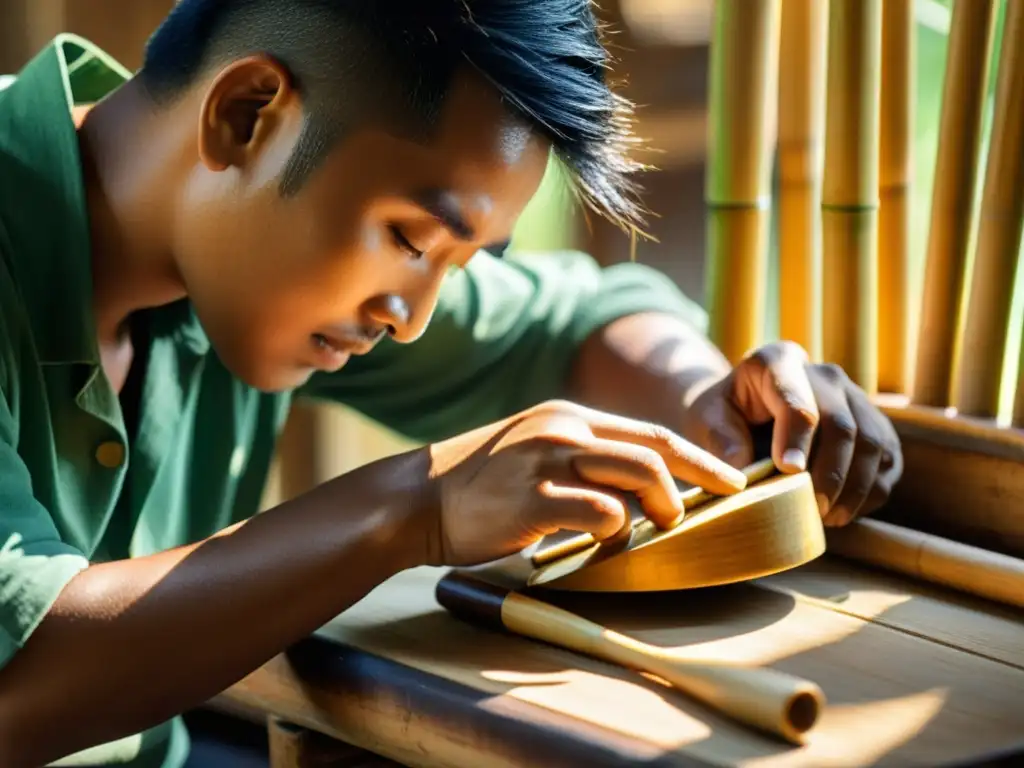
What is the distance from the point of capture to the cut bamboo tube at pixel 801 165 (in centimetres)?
90

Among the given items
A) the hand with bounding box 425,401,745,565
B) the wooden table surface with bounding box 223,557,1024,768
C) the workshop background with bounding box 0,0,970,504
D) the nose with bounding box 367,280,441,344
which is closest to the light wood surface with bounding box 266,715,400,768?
the wooden table surface with bounding box 223,557,1024,768

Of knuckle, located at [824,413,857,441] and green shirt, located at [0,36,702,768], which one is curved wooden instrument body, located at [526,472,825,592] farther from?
green shirt, located at [0,36,702,768]

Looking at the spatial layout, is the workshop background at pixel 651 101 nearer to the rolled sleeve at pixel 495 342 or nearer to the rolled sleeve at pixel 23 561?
the rolled sleeve at pixel 495 342

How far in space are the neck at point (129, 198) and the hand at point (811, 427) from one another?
1.20 ft

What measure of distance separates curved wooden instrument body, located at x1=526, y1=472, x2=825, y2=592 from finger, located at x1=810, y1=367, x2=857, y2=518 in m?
0.08

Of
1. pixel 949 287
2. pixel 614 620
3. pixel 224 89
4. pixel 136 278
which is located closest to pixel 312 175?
pixel 224 89

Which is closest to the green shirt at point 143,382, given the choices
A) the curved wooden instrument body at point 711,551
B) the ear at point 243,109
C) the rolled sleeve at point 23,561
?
the rolled sleeve at point 23,561

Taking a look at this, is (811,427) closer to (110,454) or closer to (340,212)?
(340,212)

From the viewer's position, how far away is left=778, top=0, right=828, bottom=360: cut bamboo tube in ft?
2.96

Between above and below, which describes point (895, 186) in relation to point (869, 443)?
above

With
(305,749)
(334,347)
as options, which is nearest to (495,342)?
(334,347)

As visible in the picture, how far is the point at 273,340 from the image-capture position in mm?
838

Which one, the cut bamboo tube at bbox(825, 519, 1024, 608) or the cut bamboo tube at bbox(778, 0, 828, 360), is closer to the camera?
the cut bamboo tube at bbox(825, 519, 1024, 608)

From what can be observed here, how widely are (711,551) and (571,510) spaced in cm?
8
